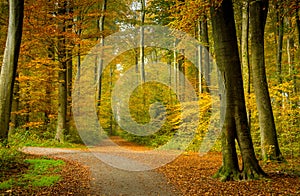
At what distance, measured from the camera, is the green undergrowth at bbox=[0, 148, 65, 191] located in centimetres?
598

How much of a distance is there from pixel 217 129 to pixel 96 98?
458 inches

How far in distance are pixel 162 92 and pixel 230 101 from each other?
1620 cm

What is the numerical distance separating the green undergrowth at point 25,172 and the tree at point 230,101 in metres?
Answer: 4.37

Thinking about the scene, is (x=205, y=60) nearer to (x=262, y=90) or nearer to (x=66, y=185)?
(x=262, y=90)

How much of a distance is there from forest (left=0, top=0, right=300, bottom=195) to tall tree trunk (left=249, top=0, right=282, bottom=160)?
0.03m

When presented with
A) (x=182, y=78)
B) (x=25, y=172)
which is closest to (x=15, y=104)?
(x=25, y=172)

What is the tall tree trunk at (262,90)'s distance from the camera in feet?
31.1

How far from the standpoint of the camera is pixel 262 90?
381 inches

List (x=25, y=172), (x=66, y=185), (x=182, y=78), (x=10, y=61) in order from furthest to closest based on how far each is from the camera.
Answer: (x=182, y=78), (x=10, y=61), (x=25, y=172), (x=66, y=185)

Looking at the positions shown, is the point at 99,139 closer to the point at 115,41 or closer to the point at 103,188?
the point at 115,41

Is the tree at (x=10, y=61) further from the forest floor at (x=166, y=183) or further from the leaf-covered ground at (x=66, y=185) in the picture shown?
the forest floor at (x=166, y=183)

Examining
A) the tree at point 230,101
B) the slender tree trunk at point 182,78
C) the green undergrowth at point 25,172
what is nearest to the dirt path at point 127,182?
the green undergrowth at point 25,172

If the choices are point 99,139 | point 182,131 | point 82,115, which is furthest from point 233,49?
point 99,139

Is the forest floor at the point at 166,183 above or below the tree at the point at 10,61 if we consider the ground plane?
below
